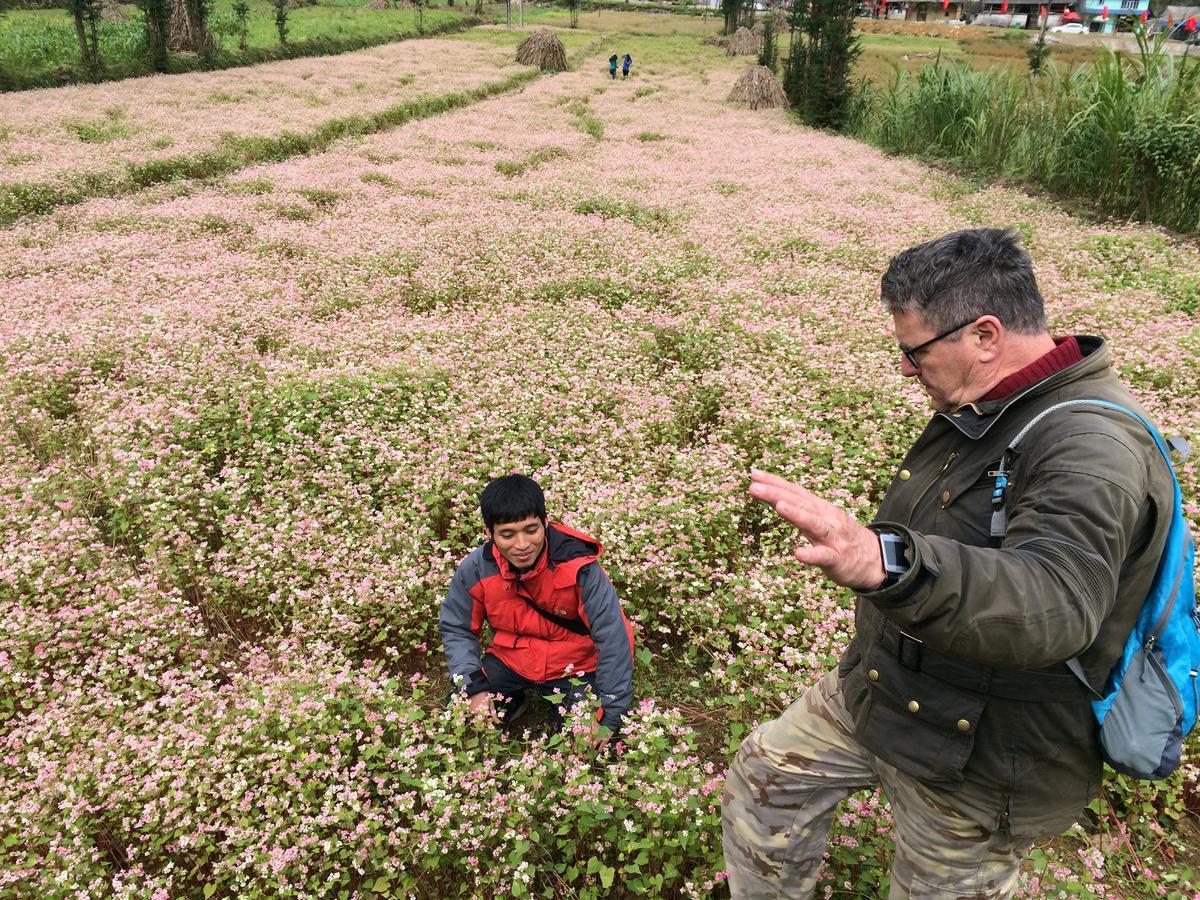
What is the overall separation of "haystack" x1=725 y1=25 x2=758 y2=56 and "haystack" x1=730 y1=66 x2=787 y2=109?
29.7 m

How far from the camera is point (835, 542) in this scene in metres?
1.68

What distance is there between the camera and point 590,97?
33312mm

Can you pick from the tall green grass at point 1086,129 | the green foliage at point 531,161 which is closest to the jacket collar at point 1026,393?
the tall green grass at point 1086,129

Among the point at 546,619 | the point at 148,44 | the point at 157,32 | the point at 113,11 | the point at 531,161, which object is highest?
the point at 113,11

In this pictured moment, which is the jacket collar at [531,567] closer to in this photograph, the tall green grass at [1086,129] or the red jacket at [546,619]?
the red jacket at [546,619]

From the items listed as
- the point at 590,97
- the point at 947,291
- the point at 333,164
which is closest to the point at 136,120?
the point at 333,164

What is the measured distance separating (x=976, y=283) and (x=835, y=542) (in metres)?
1.08

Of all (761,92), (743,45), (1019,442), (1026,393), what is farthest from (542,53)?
(1019,442)

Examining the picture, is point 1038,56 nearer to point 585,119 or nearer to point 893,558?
point 585,119

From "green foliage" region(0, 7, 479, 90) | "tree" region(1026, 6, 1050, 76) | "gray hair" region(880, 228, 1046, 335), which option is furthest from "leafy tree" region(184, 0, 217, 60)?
"gray hair" region(880, 228, 1046, 335)

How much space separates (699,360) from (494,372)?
2.49 m

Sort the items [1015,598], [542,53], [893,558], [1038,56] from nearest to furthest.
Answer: [1015,598]
[893,558]
[1038,56]
[542,53]

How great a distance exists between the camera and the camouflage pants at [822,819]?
7.23 ft

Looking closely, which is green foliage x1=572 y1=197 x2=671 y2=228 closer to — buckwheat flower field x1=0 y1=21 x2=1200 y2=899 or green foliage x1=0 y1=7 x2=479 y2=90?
buckwheat flower field x1=0 y1=21 x2=1200 y2=899
